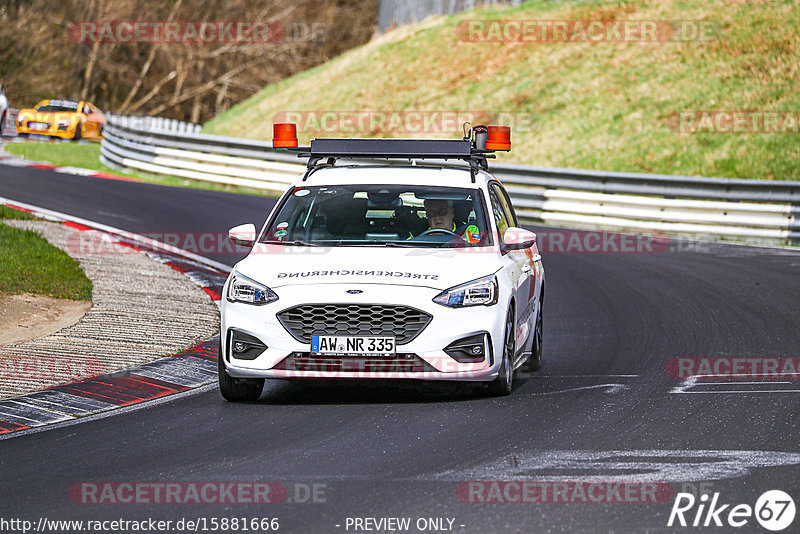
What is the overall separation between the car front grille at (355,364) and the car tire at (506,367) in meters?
0.63

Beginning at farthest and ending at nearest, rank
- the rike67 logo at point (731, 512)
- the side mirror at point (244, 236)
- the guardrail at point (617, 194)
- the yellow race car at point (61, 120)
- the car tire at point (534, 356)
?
1. the yellow race car at point (61, 120)
2. the guardrail at point (617, 194)
3. the car tire at point (534, 356)
4. the side mirror at point (244, 236)
5. the rike67 logo at point (731, 512)

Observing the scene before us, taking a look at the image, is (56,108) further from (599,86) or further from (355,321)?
(355,321)

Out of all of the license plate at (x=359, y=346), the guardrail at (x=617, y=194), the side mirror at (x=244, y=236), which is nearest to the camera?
the license plate at (x=359, y=346)

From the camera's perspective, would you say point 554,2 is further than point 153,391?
Yes

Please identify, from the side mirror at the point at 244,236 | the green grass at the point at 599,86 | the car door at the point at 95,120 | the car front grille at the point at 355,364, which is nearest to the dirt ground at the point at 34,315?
the side mirror at the point at 244,236

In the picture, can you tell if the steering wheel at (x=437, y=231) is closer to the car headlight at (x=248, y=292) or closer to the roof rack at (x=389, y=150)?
the roof rack at (x=389, y=150)

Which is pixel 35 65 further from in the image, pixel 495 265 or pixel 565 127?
pixel 495 265

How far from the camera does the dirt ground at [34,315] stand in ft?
39.4

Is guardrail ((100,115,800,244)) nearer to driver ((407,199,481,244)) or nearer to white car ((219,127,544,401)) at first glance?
white car ((219,127,544,401))

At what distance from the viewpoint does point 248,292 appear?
941cm

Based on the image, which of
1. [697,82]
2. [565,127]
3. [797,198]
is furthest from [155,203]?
[697,82]

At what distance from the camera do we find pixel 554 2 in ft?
136

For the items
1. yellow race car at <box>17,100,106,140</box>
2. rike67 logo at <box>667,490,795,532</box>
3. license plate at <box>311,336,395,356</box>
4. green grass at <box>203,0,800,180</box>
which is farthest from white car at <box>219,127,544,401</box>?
yellow race car at <box>17,100,106,140</box>

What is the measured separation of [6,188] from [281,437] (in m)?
18.2
